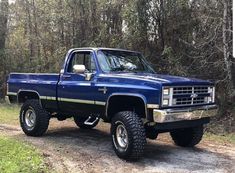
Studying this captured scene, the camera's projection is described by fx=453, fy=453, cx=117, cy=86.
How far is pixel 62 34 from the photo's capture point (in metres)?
21.0

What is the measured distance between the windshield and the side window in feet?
0.78

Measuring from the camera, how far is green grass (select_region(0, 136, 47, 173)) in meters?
7.71

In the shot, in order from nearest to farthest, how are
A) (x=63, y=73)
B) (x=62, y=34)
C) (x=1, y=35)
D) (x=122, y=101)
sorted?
1. (x=122, y=101)
2. (x=63, y=73)
3. (x=62, y=34)
4. (x=1, y=35)

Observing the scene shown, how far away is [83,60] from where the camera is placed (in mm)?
10234

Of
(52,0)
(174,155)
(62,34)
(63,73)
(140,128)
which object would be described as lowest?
(174,155)

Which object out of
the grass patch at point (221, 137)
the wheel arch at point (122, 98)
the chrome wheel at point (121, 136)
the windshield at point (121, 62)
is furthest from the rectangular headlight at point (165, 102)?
the grass patch at point (221, 137)

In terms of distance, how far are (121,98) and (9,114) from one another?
8315 mm

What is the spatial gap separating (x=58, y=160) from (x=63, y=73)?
2462 mm

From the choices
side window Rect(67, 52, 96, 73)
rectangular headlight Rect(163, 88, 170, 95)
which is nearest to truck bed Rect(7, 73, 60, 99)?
side window Rect(67, 52, 96, 73)

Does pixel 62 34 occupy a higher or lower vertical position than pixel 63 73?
higher

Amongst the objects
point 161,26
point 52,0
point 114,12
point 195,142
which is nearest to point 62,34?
point 52,0

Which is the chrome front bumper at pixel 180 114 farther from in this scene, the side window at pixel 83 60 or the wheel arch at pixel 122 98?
the side window at pixel 83 60

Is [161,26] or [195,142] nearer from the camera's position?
[195,142]

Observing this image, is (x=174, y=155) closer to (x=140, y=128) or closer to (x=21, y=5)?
(x=140, y=128)
